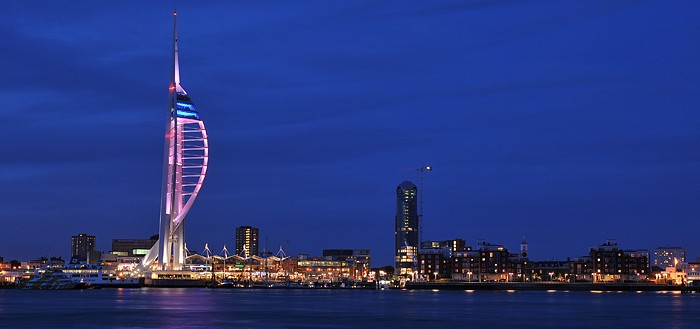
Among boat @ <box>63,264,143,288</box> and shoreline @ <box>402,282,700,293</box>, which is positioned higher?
boat @ <box>63,264,143,288</box>

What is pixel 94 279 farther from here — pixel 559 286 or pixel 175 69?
pixel 559 286

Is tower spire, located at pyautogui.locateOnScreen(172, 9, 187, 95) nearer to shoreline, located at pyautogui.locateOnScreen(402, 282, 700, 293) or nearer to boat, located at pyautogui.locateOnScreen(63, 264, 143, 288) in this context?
boat, located at pyautogui.locateOnScreen(63, 264, 143, 288)

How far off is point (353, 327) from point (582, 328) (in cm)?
1328

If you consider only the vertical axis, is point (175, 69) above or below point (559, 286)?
above

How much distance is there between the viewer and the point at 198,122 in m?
155

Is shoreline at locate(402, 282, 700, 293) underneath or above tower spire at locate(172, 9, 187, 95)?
underneath

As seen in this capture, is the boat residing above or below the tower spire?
below

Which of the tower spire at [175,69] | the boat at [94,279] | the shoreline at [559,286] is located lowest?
the shoreline at [559,286]

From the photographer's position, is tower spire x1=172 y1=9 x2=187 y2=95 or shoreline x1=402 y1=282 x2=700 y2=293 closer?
tower spire x1=172 y1=9 x2=187 y2=95

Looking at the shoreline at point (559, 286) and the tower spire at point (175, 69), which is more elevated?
the tower spire at point (175, 69)

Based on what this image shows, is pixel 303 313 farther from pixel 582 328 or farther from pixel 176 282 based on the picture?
pixel 176 282

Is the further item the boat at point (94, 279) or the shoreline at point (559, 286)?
the shoreline at point (559, 286)

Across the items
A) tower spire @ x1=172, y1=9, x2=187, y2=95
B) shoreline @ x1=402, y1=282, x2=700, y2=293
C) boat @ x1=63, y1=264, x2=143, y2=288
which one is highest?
tower spire @ x1=172, y1=9, x2=187, y2=95

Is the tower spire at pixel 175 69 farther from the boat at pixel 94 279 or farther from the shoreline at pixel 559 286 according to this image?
the shoreline at pixel 559 286
